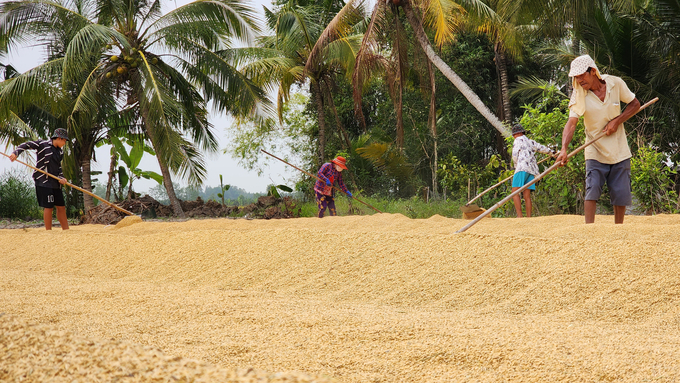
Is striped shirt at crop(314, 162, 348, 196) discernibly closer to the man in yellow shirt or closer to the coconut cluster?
the man in yellow shirt

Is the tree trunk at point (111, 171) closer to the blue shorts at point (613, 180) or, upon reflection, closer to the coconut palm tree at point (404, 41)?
the coconut palm tree at point (404, 41)

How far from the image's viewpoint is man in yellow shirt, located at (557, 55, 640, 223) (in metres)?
4.24

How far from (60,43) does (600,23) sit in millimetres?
13240

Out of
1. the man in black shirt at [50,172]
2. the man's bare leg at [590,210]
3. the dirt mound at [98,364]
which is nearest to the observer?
the dirt mound at [98,364]

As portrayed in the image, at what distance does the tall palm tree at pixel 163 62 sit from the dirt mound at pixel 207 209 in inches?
29.5

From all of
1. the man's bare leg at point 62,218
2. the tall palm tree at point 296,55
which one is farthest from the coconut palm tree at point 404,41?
the man's bare leg at point 62,218

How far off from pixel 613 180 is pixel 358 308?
2656 millimetres

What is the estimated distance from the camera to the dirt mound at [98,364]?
173 centimetres

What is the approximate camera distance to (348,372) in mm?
1907

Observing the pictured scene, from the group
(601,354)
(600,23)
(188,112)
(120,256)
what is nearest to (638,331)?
(601,354)

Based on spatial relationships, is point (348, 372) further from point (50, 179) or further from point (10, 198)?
point (10, 198)

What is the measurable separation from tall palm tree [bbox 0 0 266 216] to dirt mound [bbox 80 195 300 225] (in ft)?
2.46

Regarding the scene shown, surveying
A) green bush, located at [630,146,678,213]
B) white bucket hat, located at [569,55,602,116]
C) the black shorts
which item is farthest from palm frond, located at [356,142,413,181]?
white bucket hat, located at [569,55,602,116]

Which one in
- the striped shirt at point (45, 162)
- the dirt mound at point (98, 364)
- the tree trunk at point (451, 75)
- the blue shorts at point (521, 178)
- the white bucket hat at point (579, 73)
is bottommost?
the dirt mound at point (98, 364)
